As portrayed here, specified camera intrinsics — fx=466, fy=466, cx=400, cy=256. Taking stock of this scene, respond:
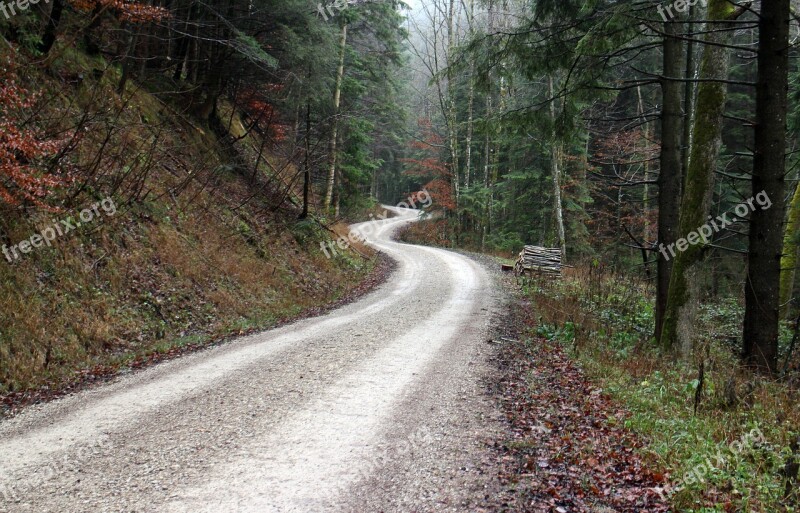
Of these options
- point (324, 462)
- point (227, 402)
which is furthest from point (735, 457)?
point (227, 402)

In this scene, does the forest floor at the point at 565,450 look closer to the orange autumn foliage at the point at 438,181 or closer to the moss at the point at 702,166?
the moss at the point at 702,166

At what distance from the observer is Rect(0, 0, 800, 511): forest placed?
6156 mm

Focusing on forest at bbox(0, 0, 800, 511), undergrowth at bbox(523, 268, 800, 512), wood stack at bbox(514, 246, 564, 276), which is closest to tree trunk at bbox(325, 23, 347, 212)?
forest at bbox(0, 0, 800, 511)

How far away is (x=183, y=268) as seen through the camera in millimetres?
10945

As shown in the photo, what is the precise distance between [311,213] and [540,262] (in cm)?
958

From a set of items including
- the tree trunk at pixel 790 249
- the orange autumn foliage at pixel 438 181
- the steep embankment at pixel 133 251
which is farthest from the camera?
the orange autumn foliage at pixel 438 181

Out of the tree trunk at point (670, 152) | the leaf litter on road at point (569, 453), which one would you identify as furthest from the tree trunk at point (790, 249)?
the leaf litter on road at point (569, 453)

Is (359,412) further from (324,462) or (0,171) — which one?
(0,171)

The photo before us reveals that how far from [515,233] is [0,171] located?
24.0 metres

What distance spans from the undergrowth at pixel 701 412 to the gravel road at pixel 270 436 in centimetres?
160

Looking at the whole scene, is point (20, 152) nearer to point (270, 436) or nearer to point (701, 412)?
point (270, 436)

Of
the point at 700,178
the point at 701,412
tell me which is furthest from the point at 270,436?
the point at 700,178

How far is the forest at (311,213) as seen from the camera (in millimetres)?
6156

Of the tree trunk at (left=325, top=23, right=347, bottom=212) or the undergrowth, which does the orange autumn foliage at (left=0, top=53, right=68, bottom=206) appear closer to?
the undergrowth
